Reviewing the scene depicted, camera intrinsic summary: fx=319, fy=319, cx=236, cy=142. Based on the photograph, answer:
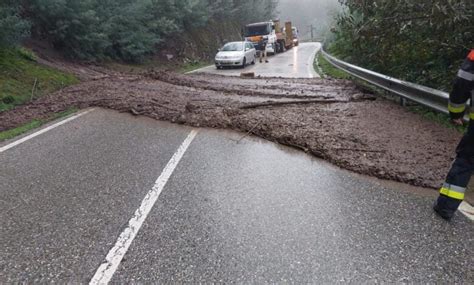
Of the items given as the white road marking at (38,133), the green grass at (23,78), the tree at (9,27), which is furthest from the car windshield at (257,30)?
the white road marking at (38,133)

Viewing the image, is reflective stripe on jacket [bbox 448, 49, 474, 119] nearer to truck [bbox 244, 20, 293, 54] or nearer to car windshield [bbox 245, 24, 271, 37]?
truck [bbox 244, 20, 293, 54]

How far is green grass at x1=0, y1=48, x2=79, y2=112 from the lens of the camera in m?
8.04

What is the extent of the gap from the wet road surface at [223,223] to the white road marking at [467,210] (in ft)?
0.39

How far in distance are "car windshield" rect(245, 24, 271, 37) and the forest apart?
6.10 m

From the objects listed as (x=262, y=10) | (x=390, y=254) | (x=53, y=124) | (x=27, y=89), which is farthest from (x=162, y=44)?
(x=262, y=10)

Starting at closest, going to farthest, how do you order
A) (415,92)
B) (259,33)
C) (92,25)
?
1. (415,92)
2. (92,25)
3. (259,33)

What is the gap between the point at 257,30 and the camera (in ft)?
89.3

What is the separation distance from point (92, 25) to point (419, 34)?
41.6 ft

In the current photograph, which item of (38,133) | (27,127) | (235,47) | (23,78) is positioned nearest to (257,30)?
(235,47)

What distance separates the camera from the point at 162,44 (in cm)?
2250

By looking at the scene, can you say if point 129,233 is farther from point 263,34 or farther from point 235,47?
point 263,34

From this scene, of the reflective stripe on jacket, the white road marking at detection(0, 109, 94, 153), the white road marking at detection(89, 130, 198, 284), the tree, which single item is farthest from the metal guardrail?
the tree

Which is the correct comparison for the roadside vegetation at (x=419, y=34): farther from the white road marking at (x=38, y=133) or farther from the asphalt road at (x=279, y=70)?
the white road marking at (x=38, y=133)

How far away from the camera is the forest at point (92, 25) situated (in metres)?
10.1
